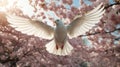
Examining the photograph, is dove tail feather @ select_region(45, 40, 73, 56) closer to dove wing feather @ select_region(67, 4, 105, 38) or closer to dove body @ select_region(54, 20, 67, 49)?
dove body @ select_region(54, 20, 67, 49)

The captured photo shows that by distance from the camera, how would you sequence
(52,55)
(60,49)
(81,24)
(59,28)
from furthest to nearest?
1. (52,55)
2. (60,49)
3. (81,24)
4. (59,28)

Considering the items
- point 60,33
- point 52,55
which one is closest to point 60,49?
point 60,33

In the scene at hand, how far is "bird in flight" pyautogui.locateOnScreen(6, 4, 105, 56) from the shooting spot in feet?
16.8

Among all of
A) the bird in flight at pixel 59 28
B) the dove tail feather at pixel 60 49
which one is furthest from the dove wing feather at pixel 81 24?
the dove tail feather at pixel 60 49

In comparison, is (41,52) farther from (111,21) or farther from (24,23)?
(24,23)

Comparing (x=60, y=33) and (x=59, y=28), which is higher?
(x=59, y=28)

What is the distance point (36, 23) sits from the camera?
19.4ft

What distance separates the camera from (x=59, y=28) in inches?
210

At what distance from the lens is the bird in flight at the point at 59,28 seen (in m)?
5.11

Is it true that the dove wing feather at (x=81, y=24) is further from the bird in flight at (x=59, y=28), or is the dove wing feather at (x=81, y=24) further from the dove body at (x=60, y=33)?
the dove body at (x=60, y=33)

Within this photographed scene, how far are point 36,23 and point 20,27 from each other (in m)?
0.95

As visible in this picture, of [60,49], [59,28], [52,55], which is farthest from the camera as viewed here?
[52,55]

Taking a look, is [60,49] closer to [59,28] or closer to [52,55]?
[59,28]

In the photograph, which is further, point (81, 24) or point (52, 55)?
point (52, 55)
